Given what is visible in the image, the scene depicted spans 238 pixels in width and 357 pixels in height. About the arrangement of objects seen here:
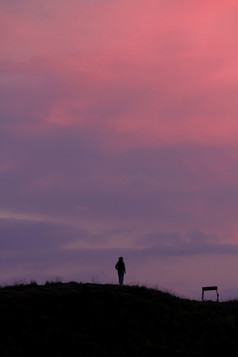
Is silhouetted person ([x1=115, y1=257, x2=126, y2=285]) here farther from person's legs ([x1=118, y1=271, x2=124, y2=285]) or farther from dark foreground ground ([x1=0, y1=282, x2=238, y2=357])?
dark foreground ground ([x1=0, y1=282, x2=238, y2=357])

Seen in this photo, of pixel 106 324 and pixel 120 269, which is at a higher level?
pixel 120 269

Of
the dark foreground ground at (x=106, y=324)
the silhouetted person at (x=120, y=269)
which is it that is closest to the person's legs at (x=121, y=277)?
the silhouetted person at (x=120, y=269)

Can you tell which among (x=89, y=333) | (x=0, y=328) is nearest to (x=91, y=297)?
(x=89, y=333)

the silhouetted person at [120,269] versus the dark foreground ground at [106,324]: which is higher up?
the silhouetted person at [120,269]

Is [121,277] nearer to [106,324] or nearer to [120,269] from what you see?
[120,269]

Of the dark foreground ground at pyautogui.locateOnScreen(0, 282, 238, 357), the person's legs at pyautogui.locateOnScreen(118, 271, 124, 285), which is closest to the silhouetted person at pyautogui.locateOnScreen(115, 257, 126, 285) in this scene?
the person's legs at pyautogui.locateOnScreen(118, 271, 124, 285)

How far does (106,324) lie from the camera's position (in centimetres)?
3519

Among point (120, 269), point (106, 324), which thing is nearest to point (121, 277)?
point (120, 269)

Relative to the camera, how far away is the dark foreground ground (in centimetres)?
3203

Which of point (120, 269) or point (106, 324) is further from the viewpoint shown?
point (120, 269)

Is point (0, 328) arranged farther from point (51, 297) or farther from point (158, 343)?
point (158, 343)

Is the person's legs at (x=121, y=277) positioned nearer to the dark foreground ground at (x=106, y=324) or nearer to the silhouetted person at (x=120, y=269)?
the silhouetted person at (x=120, y=269)

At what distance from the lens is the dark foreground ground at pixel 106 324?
32.0 meters

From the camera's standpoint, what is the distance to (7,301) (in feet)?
119
